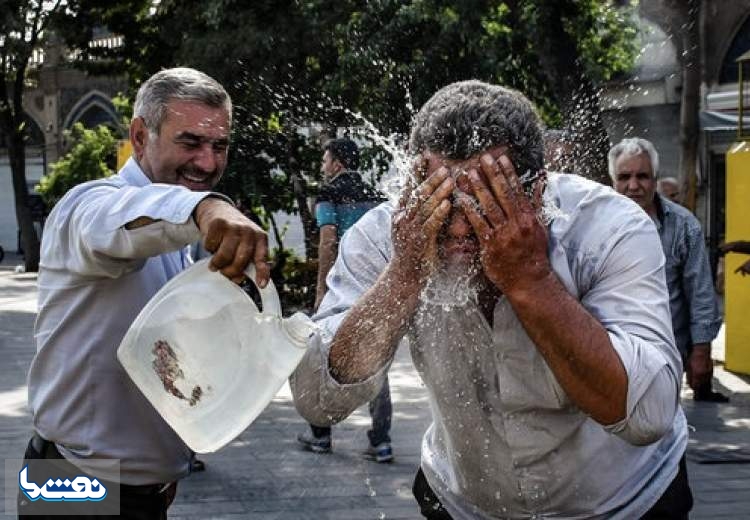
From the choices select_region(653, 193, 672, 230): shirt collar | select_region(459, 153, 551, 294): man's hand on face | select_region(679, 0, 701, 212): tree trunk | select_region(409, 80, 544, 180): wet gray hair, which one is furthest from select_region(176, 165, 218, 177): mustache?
select_region(679, 0, 701, 212): tree trunk

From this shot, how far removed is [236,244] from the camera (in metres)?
2.36

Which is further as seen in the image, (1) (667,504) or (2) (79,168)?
(2) (79,168)

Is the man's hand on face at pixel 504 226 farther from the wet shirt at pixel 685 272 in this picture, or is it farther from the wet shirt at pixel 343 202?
the wet shirt at pixel 343 202

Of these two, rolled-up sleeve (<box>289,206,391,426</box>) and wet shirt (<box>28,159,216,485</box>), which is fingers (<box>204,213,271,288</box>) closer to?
rolled-up sleeve (<box>289,206,391,426</box>)

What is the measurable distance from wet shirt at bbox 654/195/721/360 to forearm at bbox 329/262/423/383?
4692mm

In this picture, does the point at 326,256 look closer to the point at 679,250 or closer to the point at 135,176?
the point at 679,250

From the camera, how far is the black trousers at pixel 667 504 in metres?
2.79

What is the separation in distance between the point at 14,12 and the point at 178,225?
2567 cm

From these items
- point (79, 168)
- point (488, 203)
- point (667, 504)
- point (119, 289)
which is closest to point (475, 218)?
point (488, 203)

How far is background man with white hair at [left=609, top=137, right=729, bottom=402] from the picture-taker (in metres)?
6.94

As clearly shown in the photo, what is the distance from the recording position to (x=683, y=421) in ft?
9.80

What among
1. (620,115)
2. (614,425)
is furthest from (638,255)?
(620,115)

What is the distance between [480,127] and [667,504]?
0.98 meters

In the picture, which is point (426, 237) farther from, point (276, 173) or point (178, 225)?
point (276, 173)
